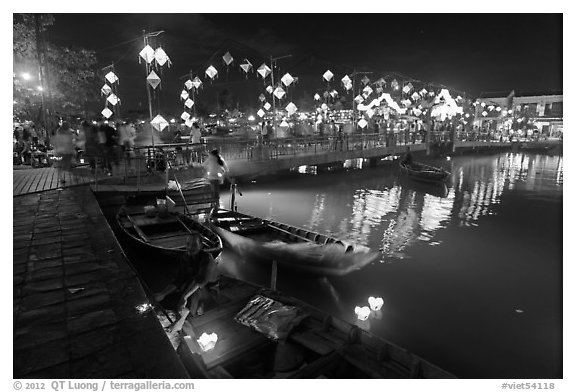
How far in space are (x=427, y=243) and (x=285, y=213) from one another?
7500mm

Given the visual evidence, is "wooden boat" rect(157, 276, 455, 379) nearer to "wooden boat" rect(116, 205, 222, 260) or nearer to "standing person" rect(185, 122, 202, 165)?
"wooden boat" rect(116, 205, 222, 260)

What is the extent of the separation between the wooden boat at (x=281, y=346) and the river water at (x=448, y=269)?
259 cm

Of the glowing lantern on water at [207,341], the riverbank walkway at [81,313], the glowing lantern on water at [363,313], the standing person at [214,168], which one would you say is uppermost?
the standing person at [214,168]

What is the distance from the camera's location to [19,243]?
7504 mm

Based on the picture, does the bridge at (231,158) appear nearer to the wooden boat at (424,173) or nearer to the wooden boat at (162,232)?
the wooden boat at (162,232)

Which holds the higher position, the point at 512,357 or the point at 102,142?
the point at 102,142

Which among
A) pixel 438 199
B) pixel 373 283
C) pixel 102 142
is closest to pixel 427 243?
pixel 373 283

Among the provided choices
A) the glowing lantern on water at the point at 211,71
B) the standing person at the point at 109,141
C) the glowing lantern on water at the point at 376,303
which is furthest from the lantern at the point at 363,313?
the glowing lantern on water at the point at 211,71

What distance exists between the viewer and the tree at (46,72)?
1738 cm

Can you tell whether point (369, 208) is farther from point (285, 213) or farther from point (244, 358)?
point (244, 358)

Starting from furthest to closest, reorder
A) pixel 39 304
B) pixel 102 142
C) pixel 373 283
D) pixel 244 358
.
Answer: pixel 102 142 → pixel 373 283 → pixel 244 358 → pixel 39 304

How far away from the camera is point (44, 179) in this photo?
15.0 m
